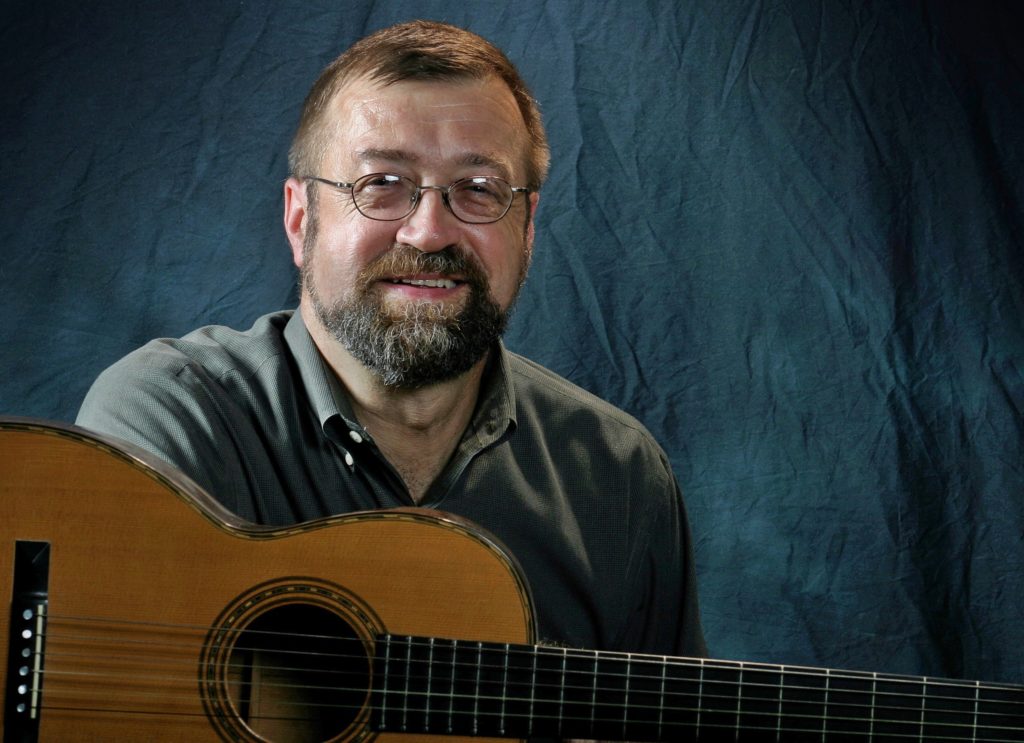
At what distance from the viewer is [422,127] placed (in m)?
2.17

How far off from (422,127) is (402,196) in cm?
12

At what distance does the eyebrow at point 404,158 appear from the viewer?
2.16 meters

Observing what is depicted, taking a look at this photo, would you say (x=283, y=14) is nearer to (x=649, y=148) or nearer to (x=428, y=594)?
(x=649, y=148)

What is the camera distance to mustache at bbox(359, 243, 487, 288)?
2154 millimetres

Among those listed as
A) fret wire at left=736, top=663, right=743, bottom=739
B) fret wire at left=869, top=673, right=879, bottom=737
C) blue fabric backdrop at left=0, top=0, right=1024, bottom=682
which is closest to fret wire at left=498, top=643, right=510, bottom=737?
fret wire at left=736, top=663, right=743, bottom=739

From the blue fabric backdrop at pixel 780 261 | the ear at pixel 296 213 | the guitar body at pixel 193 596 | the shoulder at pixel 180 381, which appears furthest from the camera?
the blue fabric backdrop at pixel 780 261

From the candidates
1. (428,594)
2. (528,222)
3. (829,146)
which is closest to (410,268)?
(528,222)

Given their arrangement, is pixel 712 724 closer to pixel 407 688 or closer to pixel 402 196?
pixel 407 688

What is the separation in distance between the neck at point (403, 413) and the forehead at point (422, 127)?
0.33 meters

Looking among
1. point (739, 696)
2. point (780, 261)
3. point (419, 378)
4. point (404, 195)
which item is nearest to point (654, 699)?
point (739, 696)

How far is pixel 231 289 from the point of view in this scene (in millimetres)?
2893

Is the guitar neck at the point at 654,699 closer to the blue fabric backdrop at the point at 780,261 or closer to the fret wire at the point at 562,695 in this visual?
Answer: the fret wire at the point at 562,695

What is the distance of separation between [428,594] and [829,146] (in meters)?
1.78

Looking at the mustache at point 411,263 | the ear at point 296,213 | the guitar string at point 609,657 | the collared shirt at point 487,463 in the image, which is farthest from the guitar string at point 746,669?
the ear at point 296,213
